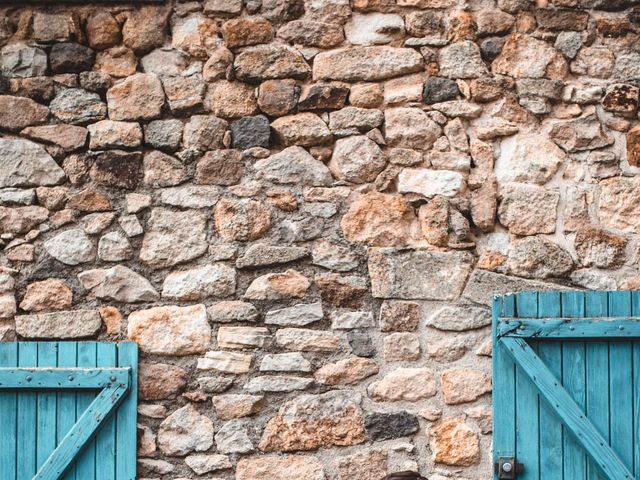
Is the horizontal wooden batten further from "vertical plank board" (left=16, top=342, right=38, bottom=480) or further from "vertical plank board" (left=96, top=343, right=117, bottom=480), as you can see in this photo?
"vertical plank board" (left=16, top=342, right=38, bottom=480)

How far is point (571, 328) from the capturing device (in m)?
3.27

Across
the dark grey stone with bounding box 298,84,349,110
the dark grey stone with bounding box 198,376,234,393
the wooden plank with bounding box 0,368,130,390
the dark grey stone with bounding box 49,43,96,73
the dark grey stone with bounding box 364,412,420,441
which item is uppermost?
the dark grey stone with bounding box 49,43,96,73

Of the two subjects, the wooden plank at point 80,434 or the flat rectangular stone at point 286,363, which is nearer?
the wooden plank at point 80,434

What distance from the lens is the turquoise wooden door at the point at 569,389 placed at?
128 inches

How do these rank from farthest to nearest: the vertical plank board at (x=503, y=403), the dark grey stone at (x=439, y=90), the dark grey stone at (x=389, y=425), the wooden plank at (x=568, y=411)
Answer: the dark grey stone at (x=439, y=90) → the dark grey stone at (x=389, y=425) → the vertical plank board at (x=503, y=403) → the wooden plank at (x=568, y=411)

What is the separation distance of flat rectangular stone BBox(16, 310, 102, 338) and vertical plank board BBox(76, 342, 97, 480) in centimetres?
9

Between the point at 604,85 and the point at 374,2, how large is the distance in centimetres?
119

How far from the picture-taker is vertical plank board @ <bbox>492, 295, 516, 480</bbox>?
3.33 m

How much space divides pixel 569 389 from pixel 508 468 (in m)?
0.45

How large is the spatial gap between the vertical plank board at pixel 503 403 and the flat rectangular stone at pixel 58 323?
1886 millimetres

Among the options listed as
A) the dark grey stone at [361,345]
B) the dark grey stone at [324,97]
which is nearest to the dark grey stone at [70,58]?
the dark grey stone at [324,97]

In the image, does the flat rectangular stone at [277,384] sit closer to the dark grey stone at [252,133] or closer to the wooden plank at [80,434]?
the wooden plank at [80,434]

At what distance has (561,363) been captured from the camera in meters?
3.31

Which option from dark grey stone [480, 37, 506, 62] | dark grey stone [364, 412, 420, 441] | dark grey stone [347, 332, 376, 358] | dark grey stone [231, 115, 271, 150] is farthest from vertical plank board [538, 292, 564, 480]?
dark grey stone [231, 115, 271, 150]
